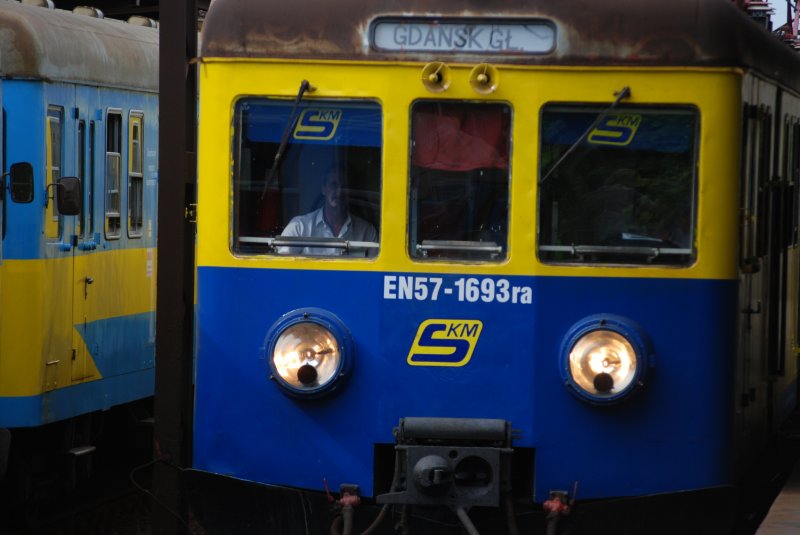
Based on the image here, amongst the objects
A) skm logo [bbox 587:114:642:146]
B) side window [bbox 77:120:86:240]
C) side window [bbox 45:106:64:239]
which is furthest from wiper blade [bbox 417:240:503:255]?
side window [bbox 77:120:86:240]

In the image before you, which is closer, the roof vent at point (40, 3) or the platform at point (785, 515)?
the platform at point (785, 515)

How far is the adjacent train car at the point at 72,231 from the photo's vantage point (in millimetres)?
10039

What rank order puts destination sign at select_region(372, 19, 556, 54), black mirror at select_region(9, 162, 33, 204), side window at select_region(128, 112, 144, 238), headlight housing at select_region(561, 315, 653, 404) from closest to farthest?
headlight housing at select_region(561, 315, 653, 404) < destination sign at select_region(372, 19, 556, 54) < black mirror at select_region(9, 162, 33, 204) < side window at select_region(128, 112, 144, 238)

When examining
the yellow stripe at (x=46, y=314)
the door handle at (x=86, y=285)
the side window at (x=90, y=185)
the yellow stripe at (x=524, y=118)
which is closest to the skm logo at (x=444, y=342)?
the yellow stripe at (x=524, y=118)

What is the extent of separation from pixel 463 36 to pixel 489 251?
851 millimetres

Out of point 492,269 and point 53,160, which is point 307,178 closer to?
point 492,269

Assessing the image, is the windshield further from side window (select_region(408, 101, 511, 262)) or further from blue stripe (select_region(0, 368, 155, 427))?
blue stripe (select_region(0, 368, 155, 427))

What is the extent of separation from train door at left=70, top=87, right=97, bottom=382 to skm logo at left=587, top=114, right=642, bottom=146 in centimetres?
477

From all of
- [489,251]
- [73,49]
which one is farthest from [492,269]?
[73,49]

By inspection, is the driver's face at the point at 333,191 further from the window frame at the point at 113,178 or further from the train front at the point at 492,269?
the window frame at the point at 113,178

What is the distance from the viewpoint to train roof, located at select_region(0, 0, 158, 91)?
396 inches

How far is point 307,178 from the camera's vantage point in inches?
275

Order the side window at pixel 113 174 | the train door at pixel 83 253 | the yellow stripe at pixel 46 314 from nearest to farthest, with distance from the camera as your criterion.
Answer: the yellow stripe at pixel 46 314
the train door at pixel 83 253
the side window at pixel 113 174

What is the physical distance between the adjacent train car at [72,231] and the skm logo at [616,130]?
4188mm
